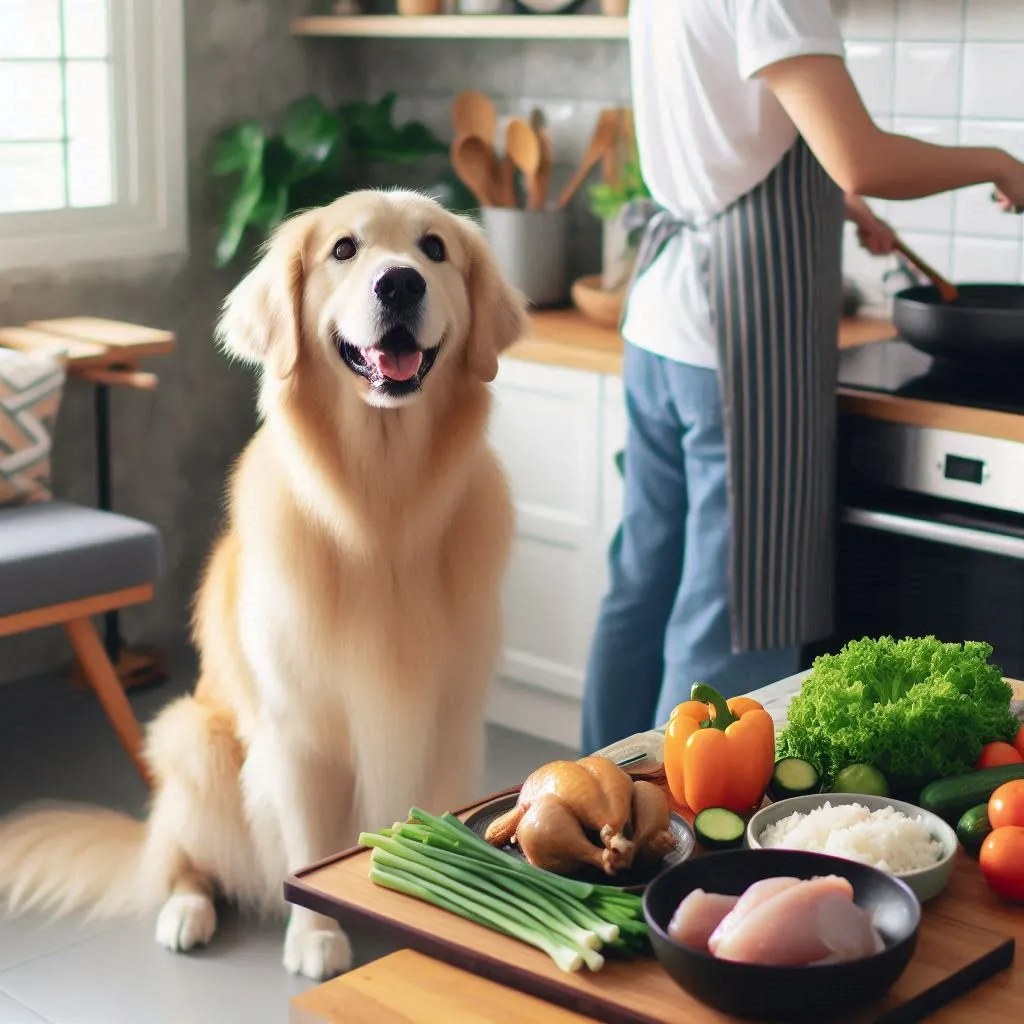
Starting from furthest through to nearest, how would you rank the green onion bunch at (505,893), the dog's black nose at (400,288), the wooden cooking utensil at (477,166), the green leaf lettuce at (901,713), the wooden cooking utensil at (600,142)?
the wooden cooking utensil at (477,166) → the wooden cooking utensil at (600,142) → the dog's black nose at (400,288) → the green leaf lettuce at (901,713) → the green onion bunch at (505,893)

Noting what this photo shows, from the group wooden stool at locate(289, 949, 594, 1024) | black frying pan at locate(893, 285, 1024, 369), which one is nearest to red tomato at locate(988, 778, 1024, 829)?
wooden stool at locate(289, 949, 594, 1024)

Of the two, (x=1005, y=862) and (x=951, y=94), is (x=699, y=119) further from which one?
(x=1005, y=862)

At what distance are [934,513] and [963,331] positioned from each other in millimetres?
301

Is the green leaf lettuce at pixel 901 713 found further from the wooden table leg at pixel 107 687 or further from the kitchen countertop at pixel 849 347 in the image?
the wooden table leg at pixel 107 687

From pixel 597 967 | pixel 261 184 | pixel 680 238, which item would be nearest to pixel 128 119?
pixel 261 184

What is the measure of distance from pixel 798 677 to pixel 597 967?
72cm

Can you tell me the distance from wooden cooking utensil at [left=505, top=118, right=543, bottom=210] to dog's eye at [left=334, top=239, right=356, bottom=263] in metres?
1.62

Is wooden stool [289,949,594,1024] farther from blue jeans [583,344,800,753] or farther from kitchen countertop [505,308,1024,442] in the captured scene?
blue jeans [583,344,800,753]

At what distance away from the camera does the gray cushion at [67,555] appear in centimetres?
297

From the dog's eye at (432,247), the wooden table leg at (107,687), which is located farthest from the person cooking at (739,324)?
the wooden table leg at (107,687)

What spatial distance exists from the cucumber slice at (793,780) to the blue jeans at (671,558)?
1222mm

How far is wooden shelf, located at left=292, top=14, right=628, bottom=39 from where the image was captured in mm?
3439

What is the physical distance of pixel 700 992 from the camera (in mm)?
1022

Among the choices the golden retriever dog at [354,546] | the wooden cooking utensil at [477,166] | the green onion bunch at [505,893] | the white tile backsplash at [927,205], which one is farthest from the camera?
the wooden cooking utensil at [477,166]
